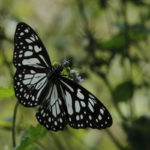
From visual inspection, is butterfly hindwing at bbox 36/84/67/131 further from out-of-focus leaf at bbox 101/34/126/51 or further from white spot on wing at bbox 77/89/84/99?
out-of-focus leaf at bbox 101/34/126/51

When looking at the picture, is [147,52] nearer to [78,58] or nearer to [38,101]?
[78,58]

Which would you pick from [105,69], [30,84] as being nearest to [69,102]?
[30,84]

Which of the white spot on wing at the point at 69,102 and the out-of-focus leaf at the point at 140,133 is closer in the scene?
the white spot on wing at the point at 69,102

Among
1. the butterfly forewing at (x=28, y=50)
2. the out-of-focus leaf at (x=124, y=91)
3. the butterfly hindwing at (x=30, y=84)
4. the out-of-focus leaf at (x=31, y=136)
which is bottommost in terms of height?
the out-of-focus leaf at (x=124, y=91)

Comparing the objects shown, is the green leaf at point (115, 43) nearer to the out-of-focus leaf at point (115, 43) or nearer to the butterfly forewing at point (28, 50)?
the out-of-focus leaf at point (115, 43)

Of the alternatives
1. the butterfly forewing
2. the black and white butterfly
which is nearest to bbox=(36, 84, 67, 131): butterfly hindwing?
the black and white butterfly

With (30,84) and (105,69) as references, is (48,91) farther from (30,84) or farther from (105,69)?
(105,69)

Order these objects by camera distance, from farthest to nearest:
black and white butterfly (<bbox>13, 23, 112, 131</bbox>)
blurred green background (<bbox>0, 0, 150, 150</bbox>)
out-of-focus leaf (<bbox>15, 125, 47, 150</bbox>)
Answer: blurred green background (<bbox>0, 0, 150, 150</bbox>) → black and white butterfly (<bbox>13, 23, 112, 131</bbox>) → out-of-focus leaf (<bbox>15, 125, 47, 150</bbox>)

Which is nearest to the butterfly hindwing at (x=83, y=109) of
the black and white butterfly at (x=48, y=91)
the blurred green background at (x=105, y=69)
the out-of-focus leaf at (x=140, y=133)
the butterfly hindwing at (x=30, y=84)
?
Answer: the black and white butterfly at (x=48, y=91)

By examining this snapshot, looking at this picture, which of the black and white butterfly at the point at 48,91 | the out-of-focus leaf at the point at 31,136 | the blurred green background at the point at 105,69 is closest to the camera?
the out-of-focus leaf at the point at 31,136
